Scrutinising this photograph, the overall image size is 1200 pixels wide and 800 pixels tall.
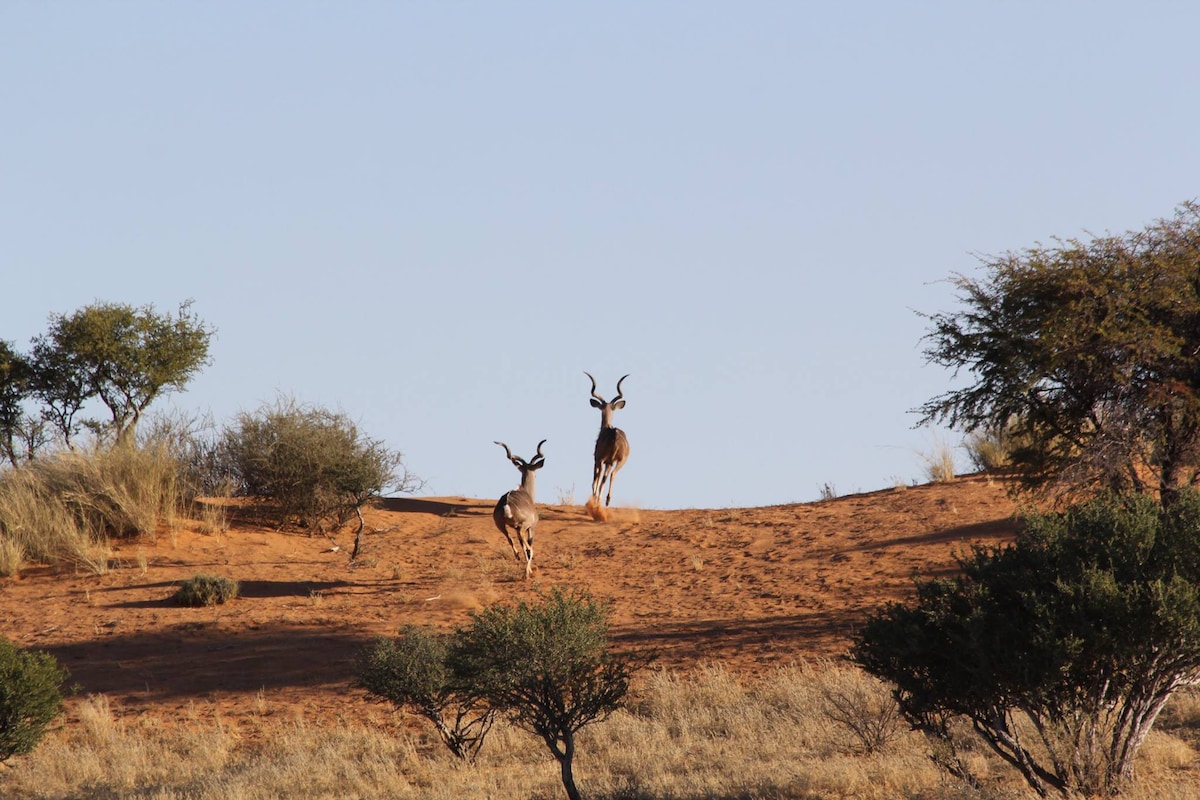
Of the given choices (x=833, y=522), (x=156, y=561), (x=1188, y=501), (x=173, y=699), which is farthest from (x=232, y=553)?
(x=1188, y=501)

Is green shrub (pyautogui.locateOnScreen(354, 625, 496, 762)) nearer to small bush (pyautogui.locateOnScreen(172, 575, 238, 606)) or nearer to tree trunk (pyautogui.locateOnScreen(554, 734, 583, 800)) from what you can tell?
tree trunk (pyautogui.locateOnScreen(554, 734, 583, 800))

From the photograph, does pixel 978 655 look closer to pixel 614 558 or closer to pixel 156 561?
pixel 614 558

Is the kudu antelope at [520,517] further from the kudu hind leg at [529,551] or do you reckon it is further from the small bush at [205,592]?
the small bush at [205,592]

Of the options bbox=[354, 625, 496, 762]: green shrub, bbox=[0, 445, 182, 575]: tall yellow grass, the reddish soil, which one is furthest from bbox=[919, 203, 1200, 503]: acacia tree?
bbox=[0, 445, 182, 575]: tall yellow grass

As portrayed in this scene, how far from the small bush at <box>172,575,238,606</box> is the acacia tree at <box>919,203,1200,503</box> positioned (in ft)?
41.3

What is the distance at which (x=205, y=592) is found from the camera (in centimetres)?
2284

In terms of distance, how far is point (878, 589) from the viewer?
21969mm

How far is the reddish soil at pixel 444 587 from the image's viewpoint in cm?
1958

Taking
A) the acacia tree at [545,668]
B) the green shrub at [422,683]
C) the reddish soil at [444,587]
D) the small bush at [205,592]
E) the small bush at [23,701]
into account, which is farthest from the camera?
the small bush at [205,592]

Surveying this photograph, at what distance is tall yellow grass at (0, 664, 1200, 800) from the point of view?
44.1ft

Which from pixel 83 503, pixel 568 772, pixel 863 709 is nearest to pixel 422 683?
pixel 568 772

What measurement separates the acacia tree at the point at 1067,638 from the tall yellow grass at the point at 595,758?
684mm

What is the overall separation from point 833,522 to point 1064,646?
646 inches

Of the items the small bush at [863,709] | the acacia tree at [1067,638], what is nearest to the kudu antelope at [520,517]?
the small bush at [863,709]
